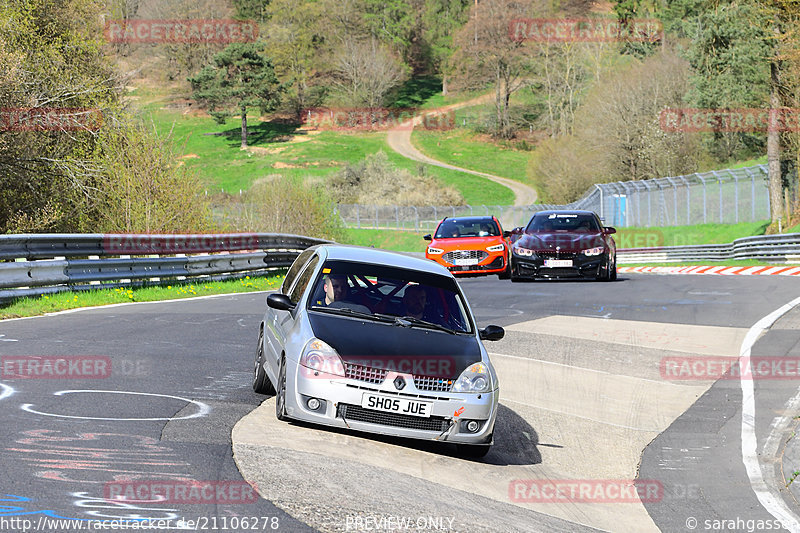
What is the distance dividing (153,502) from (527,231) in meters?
19.1

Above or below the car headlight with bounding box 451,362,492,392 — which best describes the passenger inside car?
above

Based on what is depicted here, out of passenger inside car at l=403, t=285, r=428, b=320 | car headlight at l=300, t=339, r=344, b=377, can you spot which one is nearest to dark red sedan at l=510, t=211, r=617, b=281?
passenger inside car at l=403, t=285, r=428, b=320

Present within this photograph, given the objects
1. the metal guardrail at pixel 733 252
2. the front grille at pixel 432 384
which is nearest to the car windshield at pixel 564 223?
the metal guardrail at pixel 733 252

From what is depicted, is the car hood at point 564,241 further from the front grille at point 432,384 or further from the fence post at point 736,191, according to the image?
the fence post at point 736,191

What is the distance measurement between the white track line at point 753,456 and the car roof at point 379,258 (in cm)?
305

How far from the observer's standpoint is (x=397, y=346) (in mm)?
7855

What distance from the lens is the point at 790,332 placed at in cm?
1462

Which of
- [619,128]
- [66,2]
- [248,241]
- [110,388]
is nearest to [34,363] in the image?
[110,388]

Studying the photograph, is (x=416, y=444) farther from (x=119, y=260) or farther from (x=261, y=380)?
(x=119, y=260)

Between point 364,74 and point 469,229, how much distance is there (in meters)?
101

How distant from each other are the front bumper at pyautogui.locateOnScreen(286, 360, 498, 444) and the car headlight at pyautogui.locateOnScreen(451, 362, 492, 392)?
64mm

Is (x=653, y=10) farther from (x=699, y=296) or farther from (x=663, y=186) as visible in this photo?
(x=699, y=296)

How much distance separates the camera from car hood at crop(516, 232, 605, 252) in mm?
23094

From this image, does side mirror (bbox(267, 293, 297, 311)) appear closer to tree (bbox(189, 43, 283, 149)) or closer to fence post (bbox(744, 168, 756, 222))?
fence post (bbox(744, 168, 756, 222))
